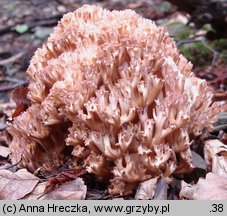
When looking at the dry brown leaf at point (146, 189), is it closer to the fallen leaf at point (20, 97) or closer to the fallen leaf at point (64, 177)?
the fallen leaf at point (64, 177)

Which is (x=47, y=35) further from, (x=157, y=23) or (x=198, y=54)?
(x=198, y=54)

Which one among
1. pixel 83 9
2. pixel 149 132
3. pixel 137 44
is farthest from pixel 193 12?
pixel 149 132

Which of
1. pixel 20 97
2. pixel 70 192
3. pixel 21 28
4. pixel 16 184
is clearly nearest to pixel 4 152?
pixel 20 97

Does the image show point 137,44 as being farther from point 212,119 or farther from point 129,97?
point 212,119

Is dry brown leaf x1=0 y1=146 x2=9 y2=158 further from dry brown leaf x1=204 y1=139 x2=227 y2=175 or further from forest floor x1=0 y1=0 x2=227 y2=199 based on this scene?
dry brown leaf x1=204 y1=139 x2=227 y2=175

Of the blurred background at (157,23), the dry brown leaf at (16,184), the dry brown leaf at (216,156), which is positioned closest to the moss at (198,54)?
the blurred background at (157,23)
